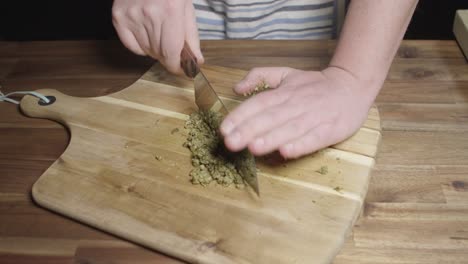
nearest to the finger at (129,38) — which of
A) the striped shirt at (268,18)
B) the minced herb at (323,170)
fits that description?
the striped shirt at (268,18)

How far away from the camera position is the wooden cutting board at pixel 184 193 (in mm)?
733

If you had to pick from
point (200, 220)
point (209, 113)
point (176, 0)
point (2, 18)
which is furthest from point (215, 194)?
point (2, 18)

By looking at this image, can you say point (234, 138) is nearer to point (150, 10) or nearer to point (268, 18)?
point (150, 10)

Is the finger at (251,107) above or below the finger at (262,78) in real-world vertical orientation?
above

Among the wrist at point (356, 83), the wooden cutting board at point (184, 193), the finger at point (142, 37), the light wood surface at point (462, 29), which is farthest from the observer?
the light wood surface at point (462, 29)

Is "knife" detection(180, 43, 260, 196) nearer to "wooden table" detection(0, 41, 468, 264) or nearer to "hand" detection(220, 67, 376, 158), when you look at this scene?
"hand" detection(220, 67, 376, 158)

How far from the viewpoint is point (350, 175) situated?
32.5 inches

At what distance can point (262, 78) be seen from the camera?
95cm

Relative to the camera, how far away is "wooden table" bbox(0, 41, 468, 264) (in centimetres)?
77

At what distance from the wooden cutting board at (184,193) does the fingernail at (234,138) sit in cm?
10

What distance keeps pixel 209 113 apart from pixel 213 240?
280 millimetres

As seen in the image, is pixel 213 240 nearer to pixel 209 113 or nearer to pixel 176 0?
pixel 209 113

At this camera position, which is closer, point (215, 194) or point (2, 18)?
point (215, 194)

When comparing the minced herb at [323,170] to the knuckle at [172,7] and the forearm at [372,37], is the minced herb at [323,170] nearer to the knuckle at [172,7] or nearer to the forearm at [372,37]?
the forearm at [372,37]
